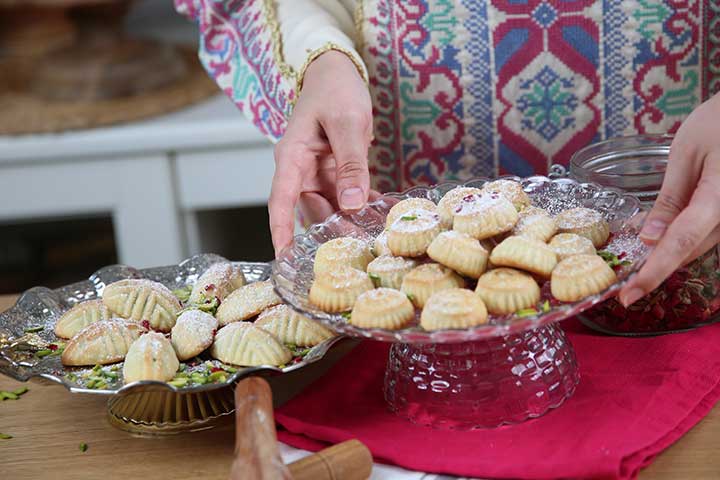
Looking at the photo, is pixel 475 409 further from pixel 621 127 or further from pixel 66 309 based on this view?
pixel 621 127

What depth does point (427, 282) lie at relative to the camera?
773 mm

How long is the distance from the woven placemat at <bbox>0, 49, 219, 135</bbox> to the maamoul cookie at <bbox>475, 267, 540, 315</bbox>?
136cm

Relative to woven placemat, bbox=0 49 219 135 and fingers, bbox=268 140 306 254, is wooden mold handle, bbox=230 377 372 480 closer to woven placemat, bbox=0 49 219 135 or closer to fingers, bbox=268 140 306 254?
fingers, bbox=268 140 306 254

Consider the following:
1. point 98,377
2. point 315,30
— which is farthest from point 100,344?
point 315,30

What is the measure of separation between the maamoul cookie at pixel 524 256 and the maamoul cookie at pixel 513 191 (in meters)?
0.11

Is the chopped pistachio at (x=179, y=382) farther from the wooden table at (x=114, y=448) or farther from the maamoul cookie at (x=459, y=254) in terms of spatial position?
the maamoul cookie at (x=459, y=254)

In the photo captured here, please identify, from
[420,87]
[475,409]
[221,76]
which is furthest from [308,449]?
[221,76]

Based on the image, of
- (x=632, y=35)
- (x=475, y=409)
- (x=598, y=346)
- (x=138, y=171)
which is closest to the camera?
(x=475, y=409)

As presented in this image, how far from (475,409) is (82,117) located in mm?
1419

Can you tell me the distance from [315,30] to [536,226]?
0.53m

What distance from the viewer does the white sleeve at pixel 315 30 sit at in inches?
47.3

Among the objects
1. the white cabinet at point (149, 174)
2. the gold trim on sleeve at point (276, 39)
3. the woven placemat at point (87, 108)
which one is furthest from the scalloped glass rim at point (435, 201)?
the woven placemat at point (87, 108)

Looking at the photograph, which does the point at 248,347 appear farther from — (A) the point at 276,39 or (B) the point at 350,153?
(A) the point at 276,39

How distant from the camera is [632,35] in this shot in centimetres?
121
